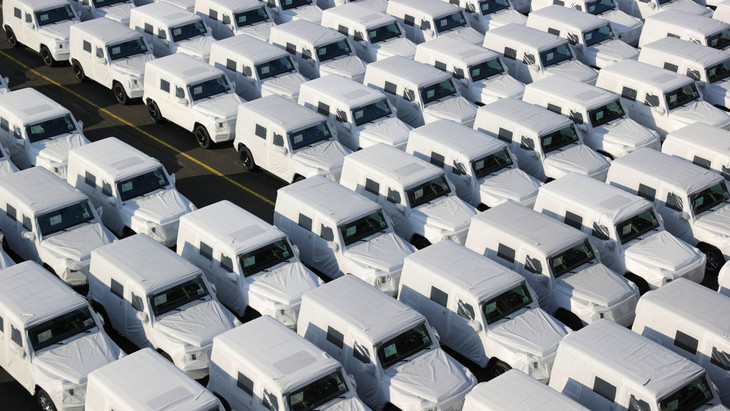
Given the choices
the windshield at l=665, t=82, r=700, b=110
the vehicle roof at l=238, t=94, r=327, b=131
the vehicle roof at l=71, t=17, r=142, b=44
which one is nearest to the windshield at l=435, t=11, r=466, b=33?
the windshield at l=665, t=82, r=700, b=110

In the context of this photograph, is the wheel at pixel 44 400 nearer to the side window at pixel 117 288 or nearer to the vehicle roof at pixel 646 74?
the side window at pixel 117 288

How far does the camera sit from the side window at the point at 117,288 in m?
24.9

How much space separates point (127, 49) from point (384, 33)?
397 inches

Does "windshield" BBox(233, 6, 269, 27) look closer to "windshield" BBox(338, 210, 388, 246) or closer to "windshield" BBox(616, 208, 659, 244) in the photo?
"windshield" BBox(338, 210, 388, 246)

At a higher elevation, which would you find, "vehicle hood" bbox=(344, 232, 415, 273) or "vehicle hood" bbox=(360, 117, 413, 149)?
"vehicle hood" bbox=(360, 117, 413, 149)

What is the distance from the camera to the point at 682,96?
35.7 meters

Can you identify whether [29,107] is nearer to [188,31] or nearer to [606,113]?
[188,31]

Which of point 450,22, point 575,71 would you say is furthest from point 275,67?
point 575,71

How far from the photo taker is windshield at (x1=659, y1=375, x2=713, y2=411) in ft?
69.8

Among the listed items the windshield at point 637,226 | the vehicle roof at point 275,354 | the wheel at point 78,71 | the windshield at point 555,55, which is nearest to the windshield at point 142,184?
the vehicle roof at point 275,354

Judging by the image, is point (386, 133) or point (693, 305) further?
point (386, 133)

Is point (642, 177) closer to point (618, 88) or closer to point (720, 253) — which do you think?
point (720, 253)

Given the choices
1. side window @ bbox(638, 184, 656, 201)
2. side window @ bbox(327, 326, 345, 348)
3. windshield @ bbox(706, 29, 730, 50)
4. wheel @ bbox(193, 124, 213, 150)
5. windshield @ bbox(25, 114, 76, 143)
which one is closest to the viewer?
side window @ bbox(327, 326, 345, 348)

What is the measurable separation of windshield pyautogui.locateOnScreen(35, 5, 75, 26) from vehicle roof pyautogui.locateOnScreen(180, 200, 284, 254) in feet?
59.3
